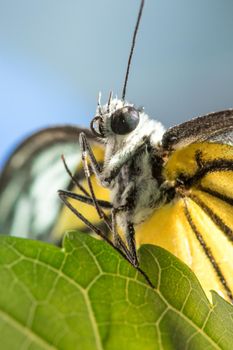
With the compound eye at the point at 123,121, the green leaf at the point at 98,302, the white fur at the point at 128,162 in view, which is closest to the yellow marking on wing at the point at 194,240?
the white fur at the point at 128,162

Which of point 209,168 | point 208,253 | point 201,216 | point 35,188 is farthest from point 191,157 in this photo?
point 35,188

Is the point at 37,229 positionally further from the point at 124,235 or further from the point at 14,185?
the point at 124,235

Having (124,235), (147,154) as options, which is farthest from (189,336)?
(147,154)

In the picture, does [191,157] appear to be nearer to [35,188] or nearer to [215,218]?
[215,218]

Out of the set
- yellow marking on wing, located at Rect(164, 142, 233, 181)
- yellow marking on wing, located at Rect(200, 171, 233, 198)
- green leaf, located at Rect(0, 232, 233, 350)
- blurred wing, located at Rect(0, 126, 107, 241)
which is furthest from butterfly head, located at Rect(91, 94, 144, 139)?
blurred wing, located at Rect(0, 126, 107, 241)

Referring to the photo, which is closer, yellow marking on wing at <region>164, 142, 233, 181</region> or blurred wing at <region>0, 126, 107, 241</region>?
yellow marking on wing at <region>164, 142, 233, 181</region>

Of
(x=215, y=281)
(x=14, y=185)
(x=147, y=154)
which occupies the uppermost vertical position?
(x=14, y=185)

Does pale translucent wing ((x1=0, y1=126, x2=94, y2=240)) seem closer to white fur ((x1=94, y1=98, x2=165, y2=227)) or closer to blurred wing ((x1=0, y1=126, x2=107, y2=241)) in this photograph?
blurred wing ((x1=0, y1=126, x2=107, y2=241))

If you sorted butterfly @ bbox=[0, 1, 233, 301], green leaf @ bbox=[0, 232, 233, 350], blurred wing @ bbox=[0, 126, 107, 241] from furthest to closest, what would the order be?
blurred wing @ bbox=[0, 126, 107, 241] < butterfly @ bbox=[0, 1, 233, 301] < green leaf @ bbox=[0, 232, 233, 350]
